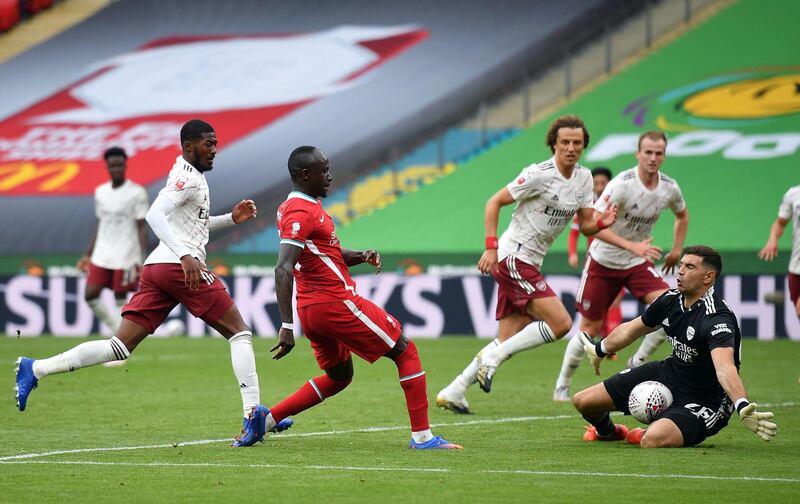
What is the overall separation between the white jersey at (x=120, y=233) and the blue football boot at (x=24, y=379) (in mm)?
7188

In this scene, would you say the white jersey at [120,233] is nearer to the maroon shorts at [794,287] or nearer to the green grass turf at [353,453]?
the green grass turf at [353,453]

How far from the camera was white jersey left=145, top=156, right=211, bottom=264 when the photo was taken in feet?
30.8

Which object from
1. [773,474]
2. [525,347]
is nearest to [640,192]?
[525,347]

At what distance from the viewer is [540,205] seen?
11.8 m

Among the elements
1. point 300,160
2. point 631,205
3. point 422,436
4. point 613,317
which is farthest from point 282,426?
point 613,317

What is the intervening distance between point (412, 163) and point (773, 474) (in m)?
21.8

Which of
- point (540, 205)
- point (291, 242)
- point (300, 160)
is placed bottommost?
point (540, 205)

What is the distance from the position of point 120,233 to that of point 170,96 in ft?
57.0

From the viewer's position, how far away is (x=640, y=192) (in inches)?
509

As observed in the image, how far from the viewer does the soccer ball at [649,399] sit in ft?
30.2

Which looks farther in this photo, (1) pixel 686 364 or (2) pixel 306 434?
(2) pixel 306 434

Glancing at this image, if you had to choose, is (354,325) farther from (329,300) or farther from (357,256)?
(357,256)

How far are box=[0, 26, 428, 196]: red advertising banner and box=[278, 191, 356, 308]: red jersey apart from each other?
868 inches

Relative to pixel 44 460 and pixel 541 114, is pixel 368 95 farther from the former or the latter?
pixel 44 460
